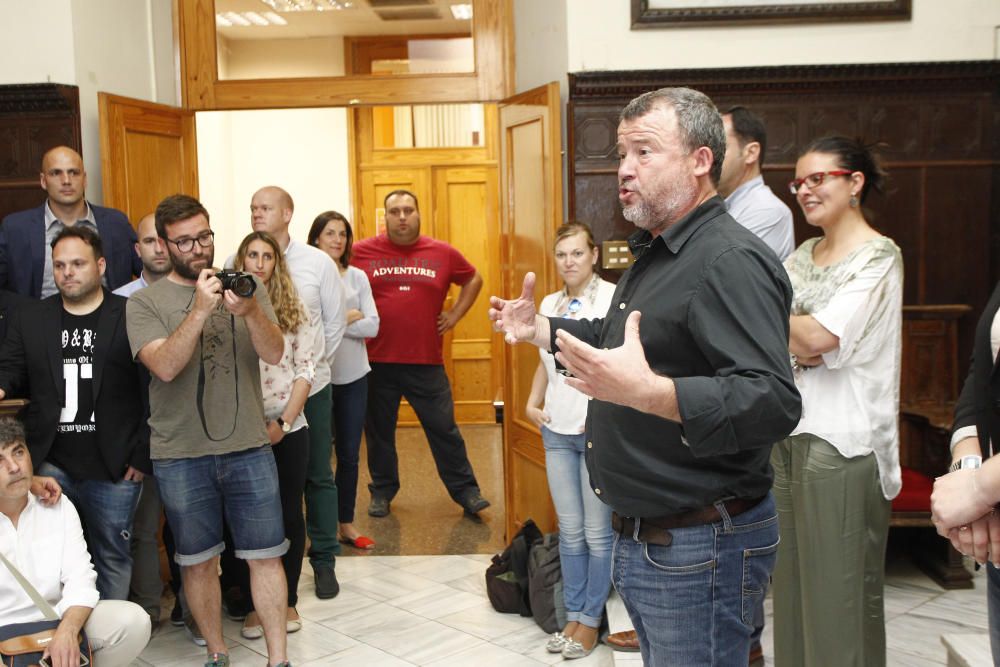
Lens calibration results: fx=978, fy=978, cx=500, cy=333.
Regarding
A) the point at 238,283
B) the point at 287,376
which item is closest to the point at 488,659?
the point at 287,376

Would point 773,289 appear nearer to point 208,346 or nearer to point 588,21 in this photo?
point 208,346

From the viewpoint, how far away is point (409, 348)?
527 centimetres

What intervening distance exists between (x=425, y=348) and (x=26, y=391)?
224cm

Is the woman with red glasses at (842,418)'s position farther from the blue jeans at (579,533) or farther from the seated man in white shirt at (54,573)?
the seated man in white shirt at (54,573)

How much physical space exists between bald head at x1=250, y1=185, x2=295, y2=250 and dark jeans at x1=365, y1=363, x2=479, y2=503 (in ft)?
4.42

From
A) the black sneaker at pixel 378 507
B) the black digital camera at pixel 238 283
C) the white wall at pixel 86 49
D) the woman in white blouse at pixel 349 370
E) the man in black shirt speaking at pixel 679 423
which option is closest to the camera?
the man in black shirt speaking at pixel 679 423

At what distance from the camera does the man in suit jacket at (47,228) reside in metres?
4.02

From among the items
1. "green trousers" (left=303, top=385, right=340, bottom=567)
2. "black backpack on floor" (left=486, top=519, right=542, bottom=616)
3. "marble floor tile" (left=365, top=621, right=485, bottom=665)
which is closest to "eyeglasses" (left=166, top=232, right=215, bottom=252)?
"green trousers" (left=303, top=385, right=340, bottom=567)

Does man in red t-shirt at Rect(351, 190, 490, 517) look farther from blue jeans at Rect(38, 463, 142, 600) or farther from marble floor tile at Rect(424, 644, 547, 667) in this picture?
blue jeans at Rect(38, 463, 142, 600)

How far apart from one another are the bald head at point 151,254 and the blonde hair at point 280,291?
41 cm

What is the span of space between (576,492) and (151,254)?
1971 millimetres

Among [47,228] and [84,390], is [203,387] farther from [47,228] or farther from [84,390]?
[47,228]

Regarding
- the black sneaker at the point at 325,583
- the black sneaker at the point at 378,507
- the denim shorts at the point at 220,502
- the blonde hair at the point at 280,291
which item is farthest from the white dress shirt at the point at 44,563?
the black sneaker at the point at 378,507

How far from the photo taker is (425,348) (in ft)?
17.3
